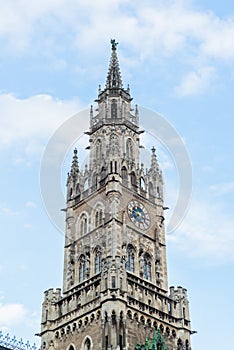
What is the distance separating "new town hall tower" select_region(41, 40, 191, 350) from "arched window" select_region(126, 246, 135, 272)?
118 mm

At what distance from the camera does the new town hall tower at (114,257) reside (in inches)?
2267

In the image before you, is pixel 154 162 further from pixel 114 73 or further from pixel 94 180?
pixel 114 73

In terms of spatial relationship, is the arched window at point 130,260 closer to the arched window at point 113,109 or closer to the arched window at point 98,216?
the arched window at point 98,216

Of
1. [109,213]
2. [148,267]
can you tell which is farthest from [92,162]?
[148,267]

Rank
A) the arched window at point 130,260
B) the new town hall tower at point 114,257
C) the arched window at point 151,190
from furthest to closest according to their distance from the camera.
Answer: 1. the arched window at point 151,190
2. the arched window at point 130,260
3. the new town hall tower at point 114,257

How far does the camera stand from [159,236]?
68.9m

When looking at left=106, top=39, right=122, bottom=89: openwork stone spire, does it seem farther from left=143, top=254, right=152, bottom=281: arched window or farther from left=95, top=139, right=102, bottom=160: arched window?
left=143, top=254, right=152, bottom=281: arched window

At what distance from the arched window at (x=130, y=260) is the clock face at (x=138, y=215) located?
Answer: 11.1 feet

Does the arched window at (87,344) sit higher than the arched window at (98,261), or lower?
lower

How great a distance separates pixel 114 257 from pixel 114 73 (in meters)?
30.5

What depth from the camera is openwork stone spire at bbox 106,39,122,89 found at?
81.5 m

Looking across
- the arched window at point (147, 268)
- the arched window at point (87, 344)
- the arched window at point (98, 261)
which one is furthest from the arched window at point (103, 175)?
the arched window at point (87, 344)

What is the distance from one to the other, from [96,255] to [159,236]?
787 cm

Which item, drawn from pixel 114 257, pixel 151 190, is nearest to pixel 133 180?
→ pixel 151 190
